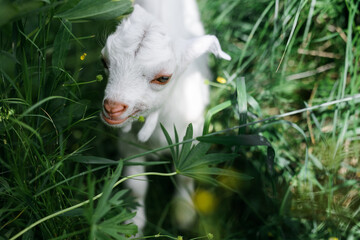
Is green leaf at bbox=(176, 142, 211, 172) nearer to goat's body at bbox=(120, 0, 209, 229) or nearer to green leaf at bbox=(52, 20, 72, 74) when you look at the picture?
goat's body at bbox=(120, 0, 209, 229)

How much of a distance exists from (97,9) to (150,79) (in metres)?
0.35

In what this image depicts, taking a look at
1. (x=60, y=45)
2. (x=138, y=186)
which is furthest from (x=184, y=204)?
(x=60, y=45)

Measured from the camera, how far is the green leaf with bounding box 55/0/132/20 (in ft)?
5.12

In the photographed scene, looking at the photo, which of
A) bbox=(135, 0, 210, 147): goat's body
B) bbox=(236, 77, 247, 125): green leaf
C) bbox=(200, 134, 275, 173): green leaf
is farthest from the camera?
bbox=(135, 0, 210, 147): goat's body

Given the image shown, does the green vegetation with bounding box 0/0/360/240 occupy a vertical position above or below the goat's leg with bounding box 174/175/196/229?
above

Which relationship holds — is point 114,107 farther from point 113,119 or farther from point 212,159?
point 212,159

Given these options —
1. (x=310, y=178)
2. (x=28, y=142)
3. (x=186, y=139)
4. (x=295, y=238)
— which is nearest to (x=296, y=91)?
(x=310, y=178)

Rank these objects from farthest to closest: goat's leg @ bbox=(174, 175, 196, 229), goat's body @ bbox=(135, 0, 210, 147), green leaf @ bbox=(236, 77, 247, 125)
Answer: goat's leg @ bbox=(174, 175, 196, 229) → goat's body @ bbox=(135, 0, 210, 147) → green leaf @ bbox=(236, 77, 247, 125)

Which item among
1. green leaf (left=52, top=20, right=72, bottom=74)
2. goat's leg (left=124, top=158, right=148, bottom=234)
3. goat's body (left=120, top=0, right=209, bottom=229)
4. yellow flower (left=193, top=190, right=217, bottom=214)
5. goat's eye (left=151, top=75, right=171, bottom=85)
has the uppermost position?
green leaf (left=52, top=20, right=72, bottom=74)

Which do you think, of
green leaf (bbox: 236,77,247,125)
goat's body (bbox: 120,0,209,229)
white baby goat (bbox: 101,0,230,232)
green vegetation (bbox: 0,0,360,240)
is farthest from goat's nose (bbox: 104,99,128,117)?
green leaf (bbox: 236,77,247,125)

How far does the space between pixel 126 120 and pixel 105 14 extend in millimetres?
435

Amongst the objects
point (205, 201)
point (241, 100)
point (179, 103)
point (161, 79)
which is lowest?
point (205, 201)

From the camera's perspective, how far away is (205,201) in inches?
87.4

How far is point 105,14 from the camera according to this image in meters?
1.59
